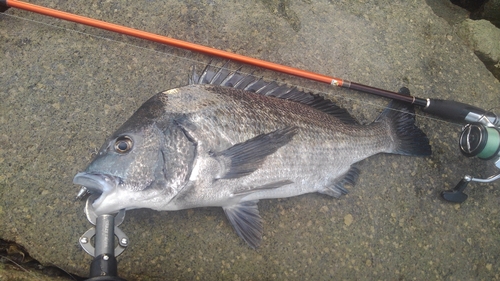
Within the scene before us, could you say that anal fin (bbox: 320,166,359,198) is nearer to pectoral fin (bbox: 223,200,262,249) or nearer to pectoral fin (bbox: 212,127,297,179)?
pectoral fin (bbox: 223,200,262,249)

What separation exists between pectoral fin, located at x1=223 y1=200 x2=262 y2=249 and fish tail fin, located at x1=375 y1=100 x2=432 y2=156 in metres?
1.02

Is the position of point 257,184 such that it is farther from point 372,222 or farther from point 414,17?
point 414,17

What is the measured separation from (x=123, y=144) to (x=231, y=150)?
0.52m

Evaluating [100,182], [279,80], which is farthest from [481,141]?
[100,182]

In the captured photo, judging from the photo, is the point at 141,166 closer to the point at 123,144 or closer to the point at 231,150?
the point at 123,144

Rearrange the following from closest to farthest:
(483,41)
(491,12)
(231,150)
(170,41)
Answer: (231,150)
(170,41)
(483,41)
(491,12)

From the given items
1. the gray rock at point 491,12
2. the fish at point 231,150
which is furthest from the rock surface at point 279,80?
the gray rock at point 491,12

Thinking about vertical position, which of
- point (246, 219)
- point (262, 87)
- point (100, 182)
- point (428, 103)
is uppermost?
point (428, 103)

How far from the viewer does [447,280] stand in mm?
2545

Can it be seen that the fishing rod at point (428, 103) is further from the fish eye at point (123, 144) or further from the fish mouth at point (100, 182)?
the fish mouth at point (100, 182)

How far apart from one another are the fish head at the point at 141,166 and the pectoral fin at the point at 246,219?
1.38ft

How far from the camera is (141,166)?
69.9 inches

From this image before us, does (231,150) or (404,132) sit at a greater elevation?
(404,132)

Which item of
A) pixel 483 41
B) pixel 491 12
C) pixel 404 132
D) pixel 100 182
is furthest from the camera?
pixel 491 12
